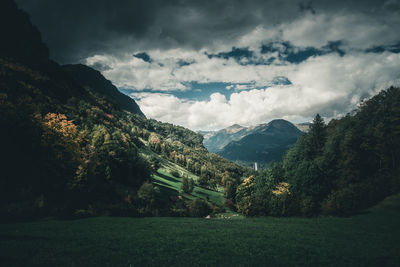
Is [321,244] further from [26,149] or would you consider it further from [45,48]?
[45,48]

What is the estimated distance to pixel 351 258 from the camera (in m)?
22.1

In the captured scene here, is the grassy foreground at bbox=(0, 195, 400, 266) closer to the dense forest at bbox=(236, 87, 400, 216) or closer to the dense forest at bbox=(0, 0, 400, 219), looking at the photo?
the dense forest at bbox=(0, 0, 400, 219)

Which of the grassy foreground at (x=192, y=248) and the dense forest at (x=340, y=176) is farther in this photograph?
the dense forest at (x=340, y=176)

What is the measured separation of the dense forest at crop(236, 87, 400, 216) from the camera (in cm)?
5610

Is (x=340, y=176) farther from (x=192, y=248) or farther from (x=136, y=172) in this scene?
(x=136, y=172)

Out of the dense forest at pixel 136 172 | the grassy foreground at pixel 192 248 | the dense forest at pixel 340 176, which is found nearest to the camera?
the grassy foreground at pixel 192 248

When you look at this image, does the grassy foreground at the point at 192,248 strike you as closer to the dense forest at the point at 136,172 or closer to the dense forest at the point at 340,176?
the dense forest at the point at 136,172

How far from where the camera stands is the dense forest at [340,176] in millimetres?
56100

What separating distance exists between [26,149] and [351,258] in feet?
198

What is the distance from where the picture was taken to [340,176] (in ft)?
217

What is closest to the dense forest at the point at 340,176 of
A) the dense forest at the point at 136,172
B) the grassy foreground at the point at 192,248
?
the dense forest at the point at 136,172

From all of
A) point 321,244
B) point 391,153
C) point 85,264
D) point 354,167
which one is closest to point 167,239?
point 85,264

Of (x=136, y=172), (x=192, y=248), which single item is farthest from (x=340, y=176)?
(x=136, y=172)

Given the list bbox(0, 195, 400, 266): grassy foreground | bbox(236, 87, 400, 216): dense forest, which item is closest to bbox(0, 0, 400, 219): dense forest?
bbox(236, 87, 400, 216): dense forest
